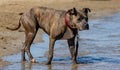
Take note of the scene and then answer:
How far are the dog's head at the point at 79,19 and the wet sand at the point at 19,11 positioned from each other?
6.14ft

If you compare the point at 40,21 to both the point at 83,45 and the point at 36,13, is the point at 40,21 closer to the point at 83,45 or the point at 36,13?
the point at 36,13

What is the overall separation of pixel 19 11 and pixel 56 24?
11.4 m

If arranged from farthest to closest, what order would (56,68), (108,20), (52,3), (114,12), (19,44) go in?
(52,3), (114,12), (108,20), (19,44), (56,68)

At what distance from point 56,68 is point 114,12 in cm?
1461

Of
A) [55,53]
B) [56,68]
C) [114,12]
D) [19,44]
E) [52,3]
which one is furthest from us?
[52,3]

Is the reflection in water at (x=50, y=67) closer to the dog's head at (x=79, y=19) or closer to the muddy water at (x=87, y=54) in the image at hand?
the muddy water at (x=87, y=54)

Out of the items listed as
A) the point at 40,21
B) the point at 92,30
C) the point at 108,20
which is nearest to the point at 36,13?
the point at 40,21

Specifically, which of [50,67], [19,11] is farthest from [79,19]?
[19,11]

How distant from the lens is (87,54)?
40.0 ft

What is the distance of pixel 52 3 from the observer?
2644 centimetres

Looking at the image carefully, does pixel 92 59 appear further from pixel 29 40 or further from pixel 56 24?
pixel 29 40

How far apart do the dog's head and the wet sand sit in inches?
73.6

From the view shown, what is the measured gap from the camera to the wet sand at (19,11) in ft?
43.3

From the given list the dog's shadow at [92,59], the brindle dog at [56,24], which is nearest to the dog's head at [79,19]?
the brindle dog at [56,24]
